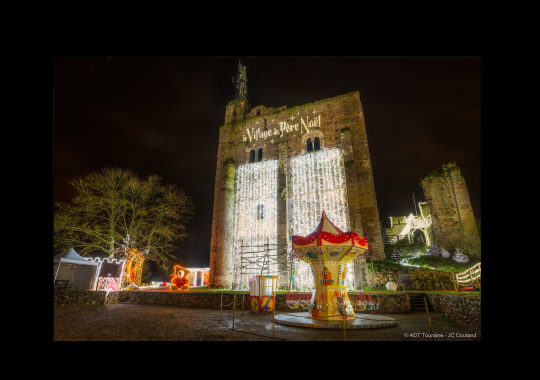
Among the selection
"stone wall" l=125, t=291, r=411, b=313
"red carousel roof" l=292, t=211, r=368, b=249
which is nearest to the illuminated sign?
"red carousel roof" l=292, t=211, r=368, b=249

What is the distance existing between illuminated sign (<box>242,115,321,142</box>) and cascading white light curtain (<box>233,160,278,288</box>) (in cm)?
271

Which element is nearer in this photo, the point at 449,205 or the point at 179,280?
the point at 179,280

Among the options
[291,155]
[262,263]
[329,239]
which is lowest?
[262,263]

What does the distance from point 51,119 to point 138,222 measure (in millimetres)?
18895

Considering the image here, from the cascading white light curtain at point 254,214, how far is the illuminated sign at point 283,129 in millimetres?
2705

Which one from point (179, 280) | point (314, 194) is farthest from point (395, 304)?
point (179, 280)

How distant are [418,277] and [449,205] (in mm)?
10987

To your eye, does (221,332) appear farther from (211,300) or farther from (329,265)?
(211,300)

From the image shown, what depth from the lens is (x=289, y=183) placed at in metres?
19.6

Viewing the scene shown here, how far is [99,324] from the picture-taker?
7.22 m

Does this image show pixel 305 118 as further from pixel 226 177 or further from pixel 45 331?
pixel 45 331

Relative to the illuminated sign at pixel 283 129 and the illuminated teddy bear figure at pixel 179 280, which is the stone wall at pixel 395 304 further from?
the illuminated sign at pixel 283 129

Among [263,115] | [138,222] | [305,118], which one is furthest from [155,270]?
[305,118]

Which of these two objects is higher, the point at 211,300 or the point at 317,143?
the point at 317,143
